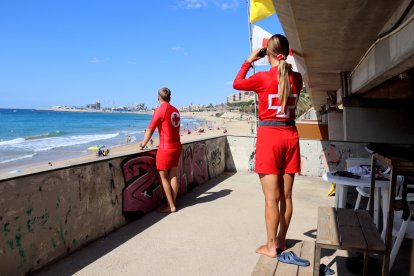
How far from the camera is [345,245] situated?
9.42 feet

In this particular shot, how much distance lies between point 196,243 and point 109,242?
1.14 meters

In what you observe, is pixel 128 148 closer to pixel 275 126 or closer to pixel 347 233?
pixel 275 126

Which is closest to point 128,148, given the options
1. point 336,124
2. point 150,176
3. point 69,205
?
point 336,124

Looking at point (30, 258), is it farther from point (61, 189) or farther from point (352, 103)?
point (352, 103)

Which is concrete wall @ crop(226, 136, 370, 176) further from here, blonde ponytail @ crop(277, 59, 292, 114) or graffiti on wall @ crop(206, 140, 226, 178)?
blonde ponytail @ crop(277, 59, 292, 114)

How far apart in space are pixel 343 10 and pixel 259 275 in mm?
3831

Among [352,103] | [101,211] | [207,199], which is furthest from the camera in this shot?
[352,103]

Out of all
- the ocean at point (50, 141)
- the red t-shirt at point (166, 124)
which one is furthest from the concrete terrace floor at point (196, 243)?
the ocean at point (50, 141)

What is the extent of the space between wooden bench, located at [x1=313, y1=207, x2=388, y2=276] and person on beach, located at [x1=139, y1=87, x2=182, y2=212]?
2.97 metres

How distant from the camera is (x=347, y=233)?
10.3 feet

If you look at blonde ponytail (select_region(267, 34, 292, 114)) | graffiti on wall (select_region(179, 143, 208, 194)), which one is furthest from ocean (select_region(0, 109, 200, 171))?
blonde ponytail (select_region(267, 34, 292, 114))

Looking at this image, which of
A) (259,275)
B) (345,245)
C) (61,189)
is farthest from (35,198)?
(345,245)

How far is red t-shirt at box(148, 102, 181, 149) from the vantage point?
597cm

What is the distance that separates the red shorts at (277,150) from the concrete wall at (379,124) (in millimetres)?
9058
